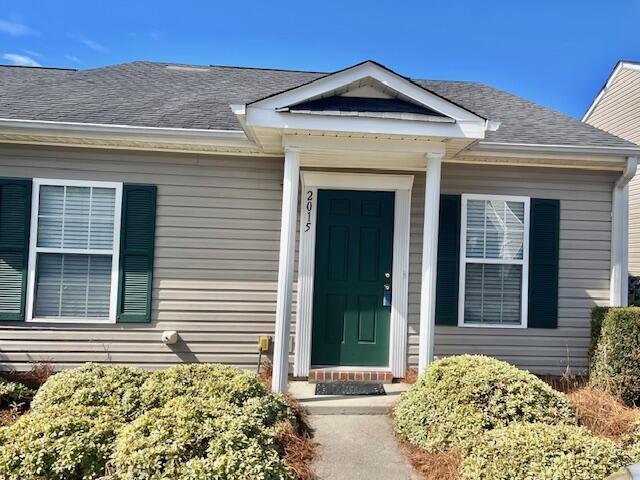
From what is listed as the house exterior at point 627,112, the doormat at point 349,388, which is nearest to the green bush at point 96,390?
the doormat at point 349,388

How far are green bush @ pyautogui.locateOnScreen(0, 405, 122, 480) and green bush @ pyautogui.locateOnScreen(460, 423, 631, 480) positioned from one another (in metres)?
2.21

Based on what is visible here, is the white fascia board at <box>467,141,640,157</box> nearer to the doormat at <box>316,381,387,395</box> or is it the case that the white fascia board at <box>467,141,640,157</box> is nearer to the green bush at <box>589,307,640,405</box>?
the green bush at <box>589,307,640,405</box>

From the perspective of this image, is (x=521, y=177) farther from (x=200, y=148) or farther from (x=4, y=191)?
(x=4, y=191)

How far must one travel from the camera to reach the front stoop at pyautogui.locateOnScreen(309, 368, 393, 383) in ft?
15.0

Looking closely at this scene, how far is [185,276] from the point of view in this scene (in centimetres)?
472

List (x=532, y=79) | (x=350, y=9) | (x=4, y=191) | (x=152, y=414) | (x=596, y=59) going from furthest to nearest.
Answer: (x=596, y=59), (x=532, y=79), (x=350, y=9), (x=4, y=191), (x=152, y=414)

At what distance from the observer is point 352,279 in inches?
190

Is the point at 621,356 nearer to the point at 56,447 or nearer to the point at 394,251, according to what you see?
the point at 394,251

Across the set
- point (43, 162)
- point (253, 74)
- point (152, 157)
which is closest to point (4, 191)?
point (43, 162)

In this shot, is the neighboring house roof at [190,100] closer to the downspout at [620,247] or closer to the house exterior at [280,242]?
the house exterior at [280,242]

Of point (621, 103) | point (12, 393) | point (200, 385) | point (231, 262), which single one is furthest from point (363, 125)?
point (621, 103)

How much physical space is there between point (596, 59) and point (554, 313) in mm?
16595

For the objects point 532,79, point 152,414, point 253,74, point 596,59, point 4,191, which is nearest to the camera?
point 152,414

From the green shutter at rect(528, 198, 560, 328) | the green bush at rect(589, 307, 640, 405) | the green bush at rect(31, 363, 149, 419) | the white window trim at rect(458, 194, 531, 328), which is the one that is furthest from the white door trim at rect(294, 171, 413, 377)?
the green bush at rect(589, 307, 640, 405)
